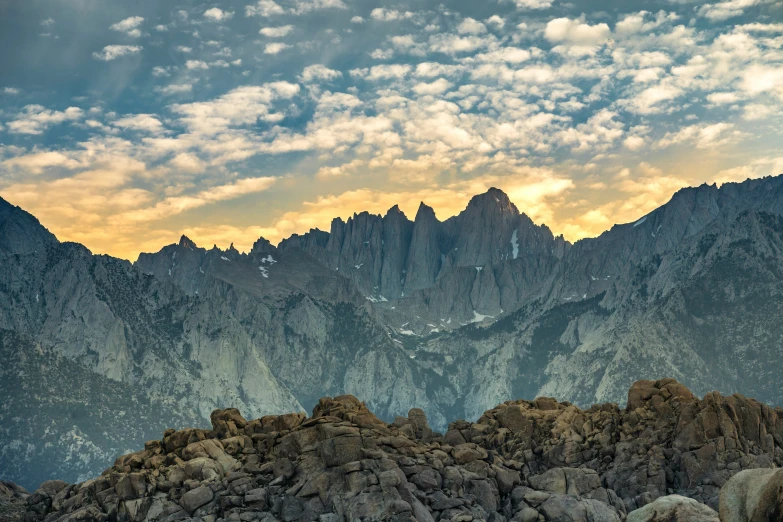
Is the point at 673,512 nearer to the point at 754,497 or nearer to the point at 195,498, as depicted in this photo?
the point at 754,497

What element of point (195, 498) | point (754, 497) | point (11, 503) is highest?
point (754, 497)

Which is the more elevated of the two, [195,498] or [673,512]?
[673,512]

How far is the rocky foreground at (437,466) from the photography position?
10256 centimetres

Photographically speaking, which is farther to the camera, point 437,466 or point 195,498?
point 437,466

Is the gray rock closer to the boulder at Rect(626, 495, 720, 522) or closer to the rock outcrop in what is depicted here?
the rock outcrop

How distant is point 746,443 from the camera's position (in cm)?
12225

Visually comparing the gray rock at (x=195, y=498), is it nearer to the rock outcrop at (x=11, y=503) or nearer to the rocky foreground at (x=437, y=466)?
the rocky foreground at (x=437, y=466)

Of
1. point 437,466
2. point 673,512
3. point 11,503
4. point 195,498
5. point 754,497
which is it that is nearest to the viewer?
point 754,497

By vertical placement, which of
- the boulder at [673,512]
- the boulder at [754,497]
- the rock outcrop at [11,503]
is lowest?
the rock outcrop at [11,503]

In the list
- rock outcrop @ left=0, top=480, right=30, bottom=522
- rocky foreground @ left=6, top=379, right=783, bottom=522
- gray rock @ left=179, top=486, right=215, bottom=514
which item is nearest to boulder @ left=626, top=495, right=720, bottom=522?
rocky foreground @ left=6, top=379, right=783, bottom=522

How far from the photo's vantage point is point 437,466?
11131 centimetres

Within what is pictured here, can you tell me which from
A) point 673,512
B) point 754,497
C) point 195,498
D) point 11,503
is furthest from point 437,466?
point 754,497

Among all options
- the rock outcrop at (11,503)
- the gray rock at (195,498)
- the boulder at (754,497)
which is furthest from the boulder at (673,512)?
the rock outcrop at (11,503)

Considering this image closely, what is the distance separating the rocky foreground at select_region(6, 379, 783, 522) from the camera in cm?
10256
